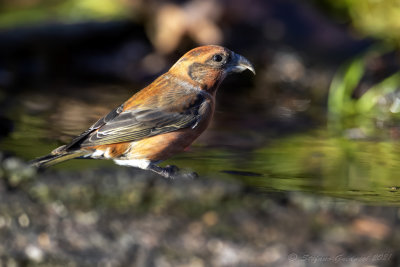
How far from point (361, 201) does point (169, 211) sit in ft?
2.78

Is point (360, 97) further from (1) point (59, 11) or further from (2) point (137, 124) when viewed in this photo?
(1) point (59, 11)

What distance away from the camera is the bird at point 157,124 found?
3.41m

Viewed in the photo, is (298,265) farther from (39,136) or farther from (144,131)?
(39,136)

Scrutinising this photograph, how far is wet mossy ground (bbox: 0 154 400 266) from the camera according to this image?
263 centimetres

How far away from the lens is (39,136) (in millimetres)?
4215

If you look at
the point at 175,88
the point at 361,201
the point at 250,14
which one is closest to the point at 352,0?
the point at 250,14

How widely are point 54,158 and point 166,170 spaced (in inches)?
21.6

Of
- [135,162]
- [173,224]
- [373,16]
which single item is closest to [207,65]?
[135,162]

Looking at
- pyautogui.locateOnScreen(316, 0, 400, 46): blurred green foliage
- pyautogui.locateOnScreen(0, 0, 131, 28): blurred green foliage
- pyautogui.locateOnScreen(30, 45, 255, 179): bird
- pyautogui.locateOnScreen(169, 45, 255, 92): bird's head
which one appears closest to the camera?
pyautogui.locateOnScreen(30, 45, 255, 179): bird

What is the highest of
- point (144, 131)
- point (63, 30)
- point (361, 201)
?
point (63, 30)

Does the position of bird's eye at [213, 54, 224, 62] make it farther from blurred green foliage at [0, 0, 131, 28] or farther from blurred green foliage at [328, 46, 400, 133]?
blurred green foliage at [0, 0, 131, 28]

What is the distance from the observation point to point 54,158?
3.24 m

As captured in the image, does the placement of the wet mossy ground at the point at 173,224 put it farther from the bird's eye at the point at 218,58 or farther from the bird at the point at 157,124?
the bird's eye at the point at 218,58

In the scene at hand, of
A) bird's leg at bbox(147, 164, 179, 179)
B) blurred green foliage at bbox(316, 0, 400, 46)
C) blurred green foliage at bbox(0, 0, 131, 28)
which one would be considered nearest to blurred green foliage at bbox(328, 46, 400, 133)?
blurred green foliage at bbox(316, 0, 400, 46)
